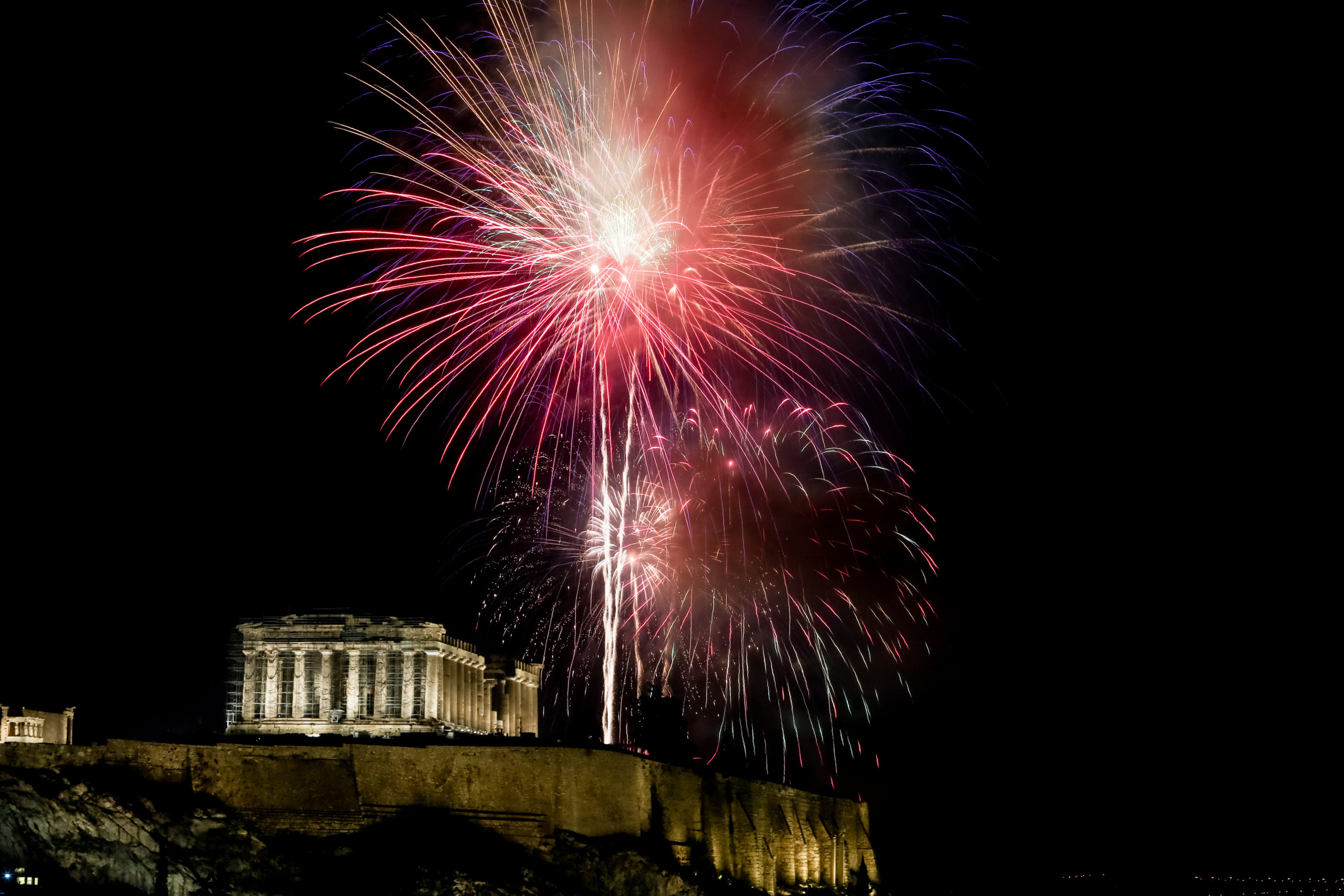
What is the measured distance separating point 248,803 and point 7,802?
887 cm

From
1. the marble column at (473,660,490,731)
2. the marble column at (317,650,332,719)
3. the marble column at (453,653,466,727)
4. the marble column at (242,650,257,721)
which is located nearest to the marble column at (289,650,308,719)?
the marble column at (317,650,332,719)

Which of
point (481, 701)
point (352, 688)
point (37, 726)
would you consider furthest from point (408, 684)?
point (37, 726)

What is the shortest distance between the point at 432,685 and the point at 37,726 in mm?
17099

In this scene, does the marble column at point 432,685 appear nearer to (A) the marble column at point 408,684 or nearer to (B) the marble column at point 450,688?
(A) the marble column at point 408,684

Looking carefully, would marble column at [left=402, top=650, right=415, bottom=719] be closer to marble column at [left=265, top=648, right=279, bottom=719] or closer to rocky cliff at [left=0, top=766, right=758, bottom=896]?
marble column at [left=265, top=648, right=279, bottom=719]

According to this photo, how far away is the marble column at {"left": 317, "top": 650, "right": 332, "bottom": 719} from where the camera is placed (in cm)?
6969

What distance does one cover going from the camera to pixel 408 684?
70.0m

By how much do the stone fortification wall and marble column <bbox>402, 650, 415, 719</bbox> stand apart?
1400cm

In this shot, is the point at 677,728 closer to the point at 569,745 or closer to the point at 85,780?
the point at 569,745

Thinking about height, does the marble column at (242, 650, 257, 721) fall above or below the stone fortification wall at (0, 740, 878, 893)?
above

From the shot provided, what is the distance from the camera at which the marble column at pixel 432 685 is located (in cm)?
6981

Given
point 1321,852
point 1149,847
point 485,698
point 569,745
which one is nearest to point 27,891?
point 569,745

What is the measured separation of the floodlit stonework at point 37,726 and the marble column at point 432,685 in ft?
50.4

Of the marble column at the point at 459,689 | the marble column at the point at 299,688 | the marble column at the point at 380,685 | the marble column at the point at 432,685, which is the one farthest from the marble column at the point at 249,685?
the marble column at the point at 459,689
